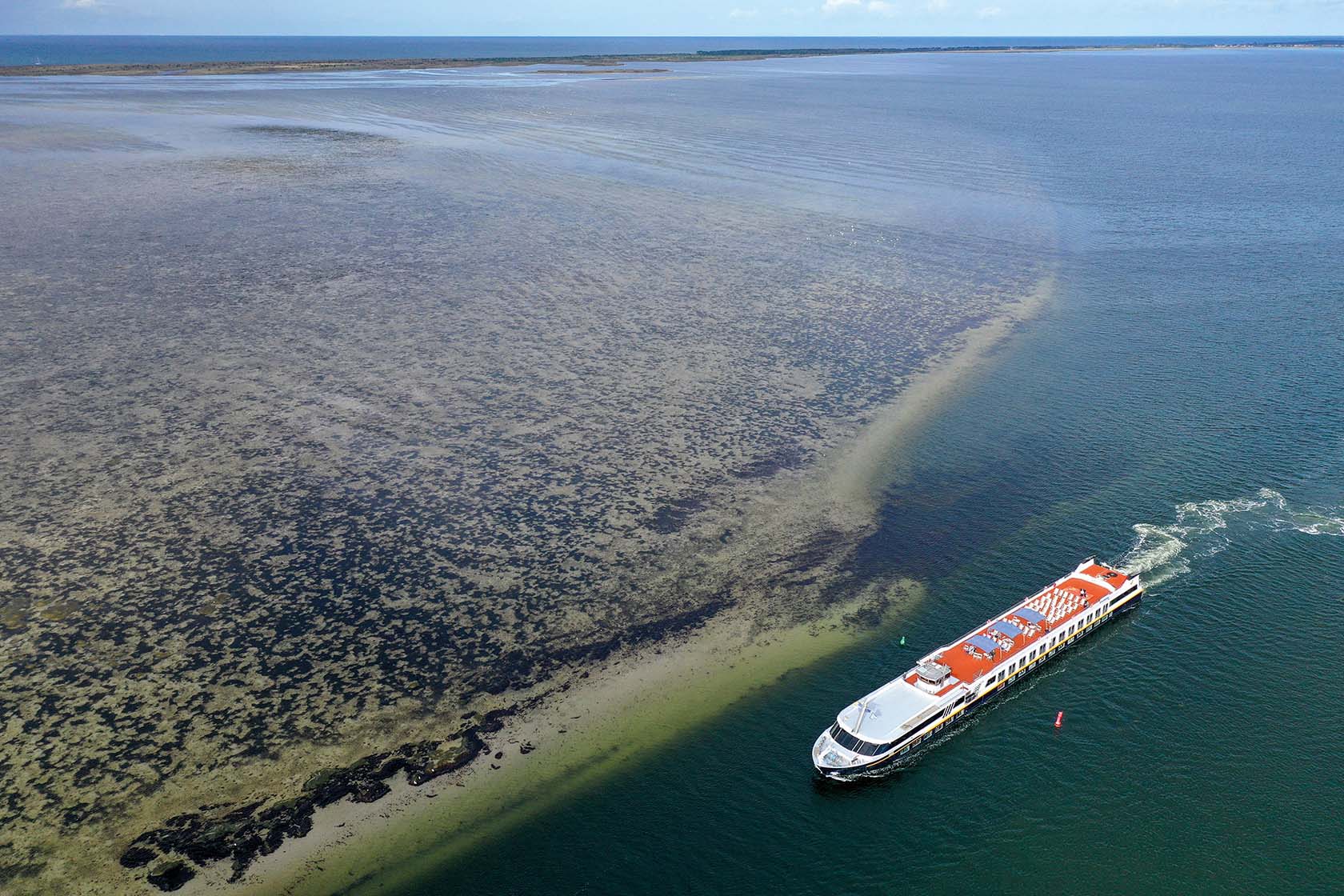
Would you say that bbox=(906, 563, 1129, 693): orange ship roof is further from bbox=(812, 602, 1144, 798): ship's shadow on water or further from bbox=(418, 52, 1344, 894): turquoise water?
bbox=(418, 52, 1344, 894): turquoise water

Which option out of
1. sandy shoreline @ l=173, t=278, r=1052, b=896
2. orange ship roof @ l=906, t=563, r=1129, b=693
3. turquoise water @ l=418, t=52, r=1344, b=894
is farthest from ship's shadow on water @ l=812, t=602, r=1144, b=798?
sandy shoreline @ l=173, t=278, r=1052, b=896

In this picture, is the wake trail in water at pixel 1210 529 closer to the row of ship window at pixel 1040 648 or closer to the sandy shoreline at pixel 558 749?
the row of ship window at pixel 1040 648

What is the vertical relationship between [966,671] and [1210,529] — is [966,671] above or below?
above

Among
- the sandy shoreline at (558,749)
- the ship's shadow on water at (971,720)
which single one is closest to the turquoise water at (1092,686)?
the ship's shadow on water at (971,720)

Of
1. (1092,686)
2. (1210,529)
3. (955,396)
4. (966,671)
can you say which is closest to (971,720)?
(966,671)

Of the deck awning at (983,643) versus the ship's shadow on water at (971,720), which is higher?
the deck awning at (983,643)

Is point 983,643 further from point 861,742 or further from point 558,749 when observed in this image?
point 558,749

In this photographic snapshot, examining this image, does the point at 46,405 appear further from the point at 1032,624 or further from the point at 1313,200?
the point at 1313,200
